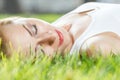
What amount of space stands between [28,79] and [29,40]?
1.09m

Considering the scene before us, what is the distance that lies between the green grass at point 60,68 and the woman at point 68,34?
161 millimetres

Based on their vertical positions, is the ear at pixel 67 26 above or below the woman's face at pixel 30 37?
below

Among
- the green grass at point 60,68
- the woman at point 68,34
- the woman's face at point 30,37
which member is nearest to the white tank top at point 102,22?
the woman at point 68,34

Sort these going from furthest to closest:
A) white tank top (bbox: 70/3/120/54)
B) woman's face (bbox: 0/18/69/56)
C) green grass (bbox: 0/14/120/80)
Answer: white tank top (bbox: 70/3/120/54) → woman's face (bbox: 0/18/69/56) → green grass (bbox: 0/14/120/80)

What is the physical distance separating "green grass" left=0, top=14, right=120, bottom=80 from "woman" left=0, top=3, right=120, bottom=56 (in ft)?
0.53

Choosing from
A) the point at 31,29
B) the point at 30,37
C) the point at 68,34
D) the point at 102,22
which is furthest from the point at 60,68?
the point at 102,22

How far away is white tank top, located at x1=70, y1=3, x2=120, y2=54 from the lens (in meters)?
5.02

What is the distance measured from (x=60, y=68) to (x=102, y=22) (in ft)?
4.14

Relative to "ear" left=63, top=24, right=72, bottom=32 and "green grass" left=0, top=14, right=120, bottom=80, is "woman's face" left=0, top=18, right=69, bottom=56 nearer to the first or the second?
"green grass" left=0, top=14, right=120, bottom=80

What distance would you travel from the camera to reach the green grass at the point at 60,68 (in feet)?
11.9

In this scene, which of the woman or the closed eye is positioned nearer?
the woman

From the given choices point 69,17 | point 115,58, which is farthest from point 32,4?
point 115,58

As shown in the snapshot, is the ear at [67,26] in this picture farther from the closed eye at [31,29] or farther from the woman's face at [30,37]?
the closed eye at [31,29]

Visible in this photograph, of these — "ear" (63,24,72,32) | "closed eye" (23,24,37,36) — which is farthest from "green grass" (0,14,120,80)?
"ear" (63,24,72,32)
